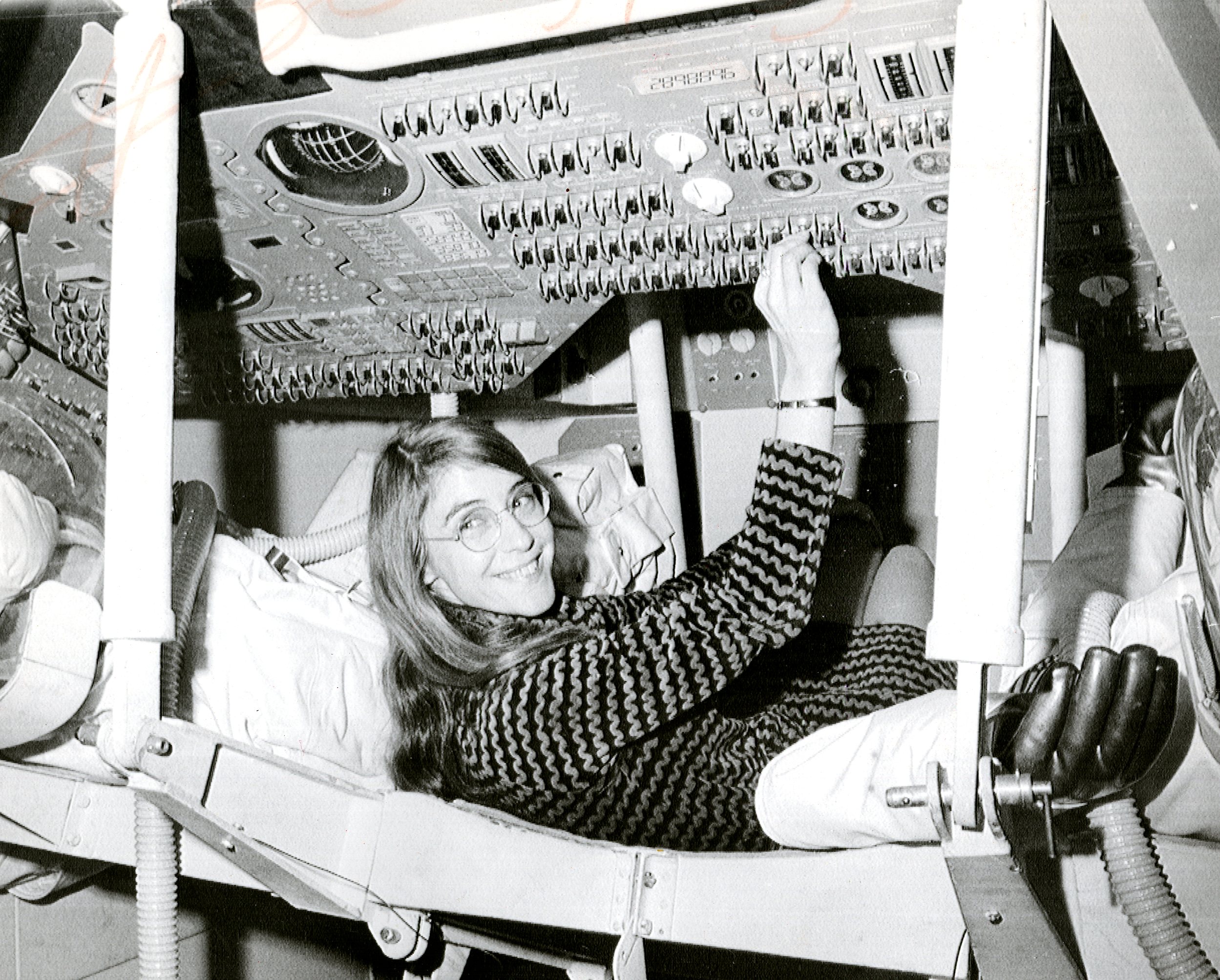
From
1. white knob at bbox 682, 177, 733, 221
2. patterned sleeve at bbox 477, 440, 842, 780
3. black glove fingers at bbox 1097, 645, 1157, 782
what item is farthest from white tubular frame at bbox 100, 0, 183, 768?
black glove fingers at bbox 1097, 645, 1157, 782

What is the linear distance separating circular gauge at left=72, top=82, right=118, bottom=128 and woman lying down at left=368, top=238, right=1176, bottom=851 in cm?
49

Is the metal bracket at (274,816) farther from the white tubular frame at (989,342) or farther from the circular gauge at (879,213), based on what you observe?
the circular gauge at (879,213)

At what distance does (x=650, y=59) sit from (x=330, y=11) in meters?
0.27

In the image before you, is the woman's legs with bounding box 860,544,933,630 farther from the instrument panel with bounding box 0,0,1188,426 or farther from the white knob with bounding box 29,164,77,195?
the white knob with bounding box 29,164,77,195

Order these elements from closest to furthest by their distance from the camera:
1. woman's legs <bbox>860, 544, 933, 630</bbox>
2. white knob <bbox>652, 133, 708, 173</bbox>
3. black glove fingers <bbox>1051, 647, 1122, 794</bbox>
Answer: black glove fingers <bbox>1051, 647, 1122, 794</bbox> < white knob <bbox>652, 133, 708, 173</bbox> < woman's legs <bbox>860, 544, 933, 630</bbox>

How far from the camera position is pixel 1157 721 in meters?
0.79

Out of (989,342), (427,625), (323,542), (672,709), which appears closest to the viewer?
(989,342)

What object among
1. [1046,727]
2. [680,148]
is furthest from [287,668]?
[1046,727]

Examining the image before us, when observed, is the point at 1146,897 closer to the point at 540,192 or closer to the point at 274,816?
the point at 274,816

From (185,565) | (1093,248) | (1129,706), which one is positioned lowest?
(1129,706)

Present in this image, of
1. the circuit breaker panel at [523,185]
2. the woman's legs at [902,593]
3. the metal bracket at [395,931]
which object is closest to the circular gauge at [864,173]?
the circuit breaker panel at [523,185]

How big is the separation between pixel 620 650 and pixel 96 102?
2.39 feet

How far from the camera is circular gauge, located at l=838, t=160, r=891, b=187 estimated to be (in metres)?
1.04

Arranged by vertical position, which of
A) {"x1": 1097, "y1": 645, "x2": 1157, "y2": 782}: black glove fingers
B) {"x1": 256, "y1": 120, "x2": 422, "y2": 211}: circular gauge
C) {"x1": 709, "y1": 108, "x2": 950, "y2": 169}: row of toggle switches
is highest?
{"x1": 256, "y1": 120, "x2": 422, "y2": 211}: circular gauge
